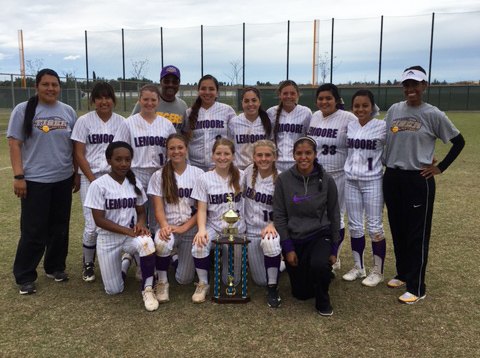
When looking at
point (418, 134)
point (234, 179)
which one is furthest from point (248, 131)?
point (418, 134)

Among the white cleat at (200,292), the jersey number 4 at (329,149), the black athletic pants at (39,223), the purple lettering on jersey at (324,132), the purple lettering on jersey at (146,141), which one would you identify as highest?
the purple lettering on jersey at (324,132)

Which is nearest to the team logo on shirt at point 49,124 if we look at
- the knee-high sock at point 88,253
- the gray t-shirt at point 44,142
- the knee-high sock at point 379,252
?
the gray t-shirt at point 44,142

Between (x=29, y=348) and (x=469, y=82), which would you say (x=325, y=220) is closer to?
(x=29, y=348)

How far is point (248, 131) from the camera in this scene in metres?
4.32

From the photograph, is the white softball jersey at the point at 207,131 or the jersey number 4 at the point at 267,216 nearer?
the jersey number 4 at the point at 267,216

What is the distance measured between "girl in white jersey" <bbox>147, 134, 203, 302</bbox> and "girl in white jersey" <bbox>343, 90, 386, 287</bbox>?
1.36 metres

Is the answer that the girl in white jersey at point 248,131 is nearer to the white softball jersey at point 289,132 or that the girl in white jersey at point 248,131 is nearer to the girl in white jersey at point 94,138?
the white softball jersey at point 289,132

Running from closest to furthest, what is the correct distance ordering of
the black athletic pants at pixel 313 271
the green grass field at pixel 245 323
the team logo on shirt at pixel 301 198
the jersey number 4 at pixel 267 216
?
1. the green grass field at pixel 245 323
2. the black athletic pants at pixel 313 271
3. the team logo on shirt at pixel 301 198
4. the jersey number 4 at pixel 267 216

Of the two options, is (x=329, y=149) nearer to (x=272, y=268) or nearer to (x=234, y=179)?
(x=234, y=179)

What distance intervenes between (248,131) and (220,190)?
82 centimetres

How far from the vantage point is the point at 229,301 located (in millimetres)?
3457

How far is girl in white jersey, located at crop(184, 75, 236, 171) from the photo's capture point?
170 inches

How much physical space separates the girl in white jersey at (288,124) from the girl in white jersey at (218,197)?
0.58 metres

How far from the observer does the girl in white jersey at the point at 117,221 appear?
11.6 feet
